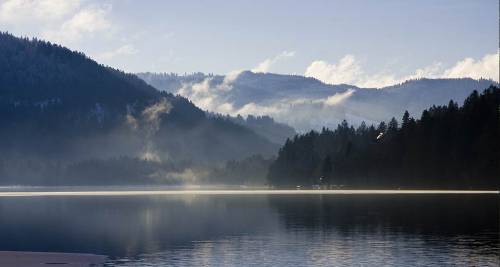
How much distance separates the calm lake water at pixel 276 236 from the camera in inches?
3558

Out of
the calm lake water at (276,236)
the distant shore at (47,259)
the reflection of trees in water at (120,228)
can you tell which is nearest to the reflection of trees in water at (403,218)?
the calm lake water at (276,236)

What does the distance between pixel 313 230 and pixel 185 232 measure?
19419 millimetres

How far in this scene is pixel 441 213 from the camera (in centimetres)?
15950

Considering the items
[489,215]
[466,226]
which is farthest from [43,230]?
[489,215]

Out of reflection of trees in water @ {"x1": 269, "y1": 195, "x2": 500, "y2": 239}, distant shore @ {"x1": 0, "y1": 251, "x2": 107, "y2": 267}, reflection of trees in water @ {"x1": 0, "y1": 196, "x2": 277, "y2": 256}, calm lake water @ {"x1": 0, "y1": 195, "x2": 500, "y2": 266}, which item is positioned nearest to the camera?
distant shore @ {"x1": 0, "y1": 251, "x2": 107, "y2": 267}

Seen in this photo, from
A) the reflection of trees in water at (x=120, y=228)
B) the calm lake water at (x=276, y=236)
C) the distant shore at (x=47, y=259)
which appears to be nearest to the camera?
the distant shore at (x=47, y=259)

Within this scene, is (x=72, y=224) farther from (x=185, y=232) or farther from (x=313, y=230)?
(x=313, y=230)

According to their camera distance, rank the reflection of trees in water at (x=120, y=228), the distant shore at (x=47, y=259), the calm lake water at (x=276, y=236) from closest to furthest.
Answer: the distant shore at (x=47, y=259), the calm lake water at (x=276, y=236), the reflection of trees in water at (x=120, y=228)

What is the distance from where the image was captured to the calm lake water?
90375 millimetres

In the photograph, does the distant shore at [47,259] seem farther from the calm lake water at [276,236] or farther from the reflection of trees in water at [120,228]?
the reflection of trees in water at [120,228]

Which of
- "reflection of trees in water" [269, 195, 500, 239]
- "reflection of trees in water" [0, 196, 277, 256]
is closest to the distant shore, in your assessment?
"reflection of trees in water" [0, 196, 277, 256]

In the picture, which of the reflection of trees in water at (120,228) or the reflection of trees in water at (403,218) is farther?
the reflection of trees in water at (403,218)

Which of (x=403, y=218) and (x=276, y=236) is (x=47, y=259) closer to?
(x=276, y=236)

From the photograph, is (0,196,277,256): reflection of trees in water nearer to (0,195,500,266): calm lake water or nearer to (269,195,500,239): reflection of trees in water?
(0,195,500,266): calm lake water
